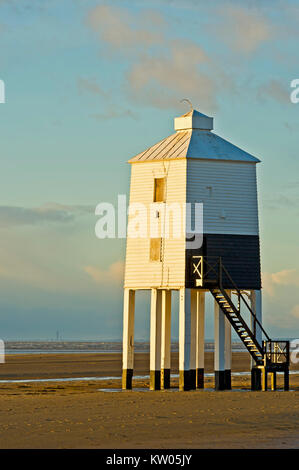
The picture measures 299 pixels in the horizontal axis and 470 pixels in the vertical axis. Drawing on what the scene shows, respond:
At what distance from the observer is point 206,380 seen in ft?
156

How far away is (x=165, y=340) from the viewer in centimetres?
4009

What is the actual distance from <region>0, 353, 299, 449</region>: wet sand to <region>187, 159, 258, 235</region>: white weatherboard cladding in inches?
248

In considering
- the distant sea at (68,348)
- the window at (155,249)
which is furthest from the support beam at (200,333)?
the distant sea at (68,348)

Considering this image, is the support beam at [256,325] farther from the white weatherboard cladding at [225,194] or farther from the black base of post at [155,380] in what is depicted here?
the black base of post at [155,380]

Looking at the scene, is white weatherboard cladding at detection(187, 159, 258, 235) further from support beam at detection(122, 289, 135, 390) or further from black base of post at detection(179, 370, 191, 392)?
black base of post at detection(179, 370, 191, 392)

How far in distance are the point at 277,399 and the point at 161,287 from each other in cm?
725

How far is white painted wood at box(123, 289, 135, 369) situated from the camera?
3962cm

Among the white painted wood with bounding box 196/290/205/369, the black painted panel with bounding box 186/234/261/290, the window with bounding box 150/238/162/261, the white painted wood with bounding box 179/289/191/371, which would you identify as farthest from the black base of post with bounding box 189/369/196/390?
the window with bounding box 150/238/162/261

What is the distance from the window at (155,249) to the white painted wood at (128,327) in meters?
2.06

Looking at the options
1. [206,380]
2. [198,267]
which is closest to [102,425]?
[198,267]
